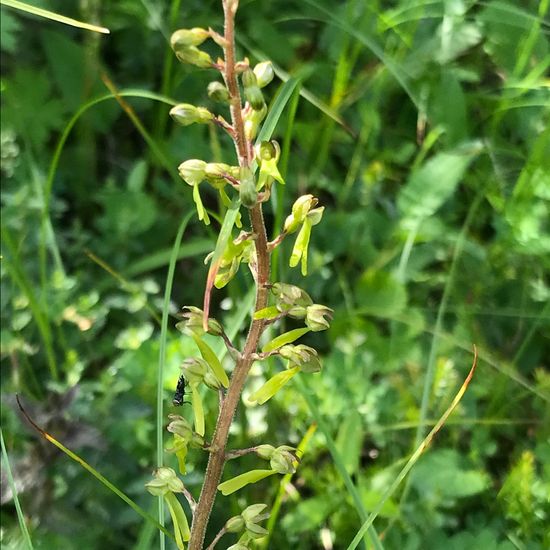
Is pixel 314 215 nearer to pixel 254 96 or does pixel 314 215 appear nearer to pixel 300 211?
pixel 300 211

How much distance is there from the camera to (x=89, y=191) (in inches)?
90.5

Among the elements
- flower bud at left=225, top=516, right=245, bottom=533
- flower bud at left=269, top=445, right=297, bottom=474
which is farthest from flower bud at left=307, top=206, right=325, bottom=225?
flower bud at left=225, top=516, right=245, bottom=533

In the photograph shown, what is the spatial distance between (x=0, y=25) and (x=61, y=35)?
16.1 inches

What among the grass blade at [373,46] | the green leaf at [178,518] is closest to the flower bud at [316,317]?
the green leaf at [178,518]

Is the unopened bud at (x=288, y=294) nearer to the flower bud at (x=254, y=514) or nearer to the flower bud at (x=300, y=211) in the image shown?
the flower bud at (x=300, y=211)

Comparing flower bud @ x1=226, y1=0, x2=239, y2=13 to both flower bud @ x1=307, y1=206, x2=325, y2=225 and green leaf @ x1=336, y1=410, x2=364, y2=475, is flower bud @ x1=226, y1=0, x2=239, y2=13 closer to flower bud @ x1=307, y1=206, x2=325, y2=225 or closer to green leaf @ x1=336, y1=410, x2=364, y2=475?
flower bud @ x1=307, y1=206, x2=325, y2=225

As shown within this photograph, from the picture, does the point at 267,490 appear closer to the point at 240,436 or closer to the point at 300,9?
the point at 240,436

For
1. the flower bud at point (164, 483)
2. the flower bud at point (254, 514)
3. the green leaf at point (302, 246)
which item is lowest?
the flower bud at point (254, 514)

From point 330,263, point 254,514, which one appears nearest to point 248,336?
point 254,514

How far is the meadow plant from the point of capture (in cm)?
94

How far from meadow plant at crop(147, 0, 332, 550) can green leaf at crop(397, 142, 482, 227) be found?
1116 mm

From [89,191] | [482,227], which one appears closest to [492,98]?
[482,227]

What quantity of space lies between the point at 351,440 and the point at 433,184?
80 centimetres

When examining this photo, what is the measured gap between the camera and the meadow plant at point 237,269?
0.94 meters
